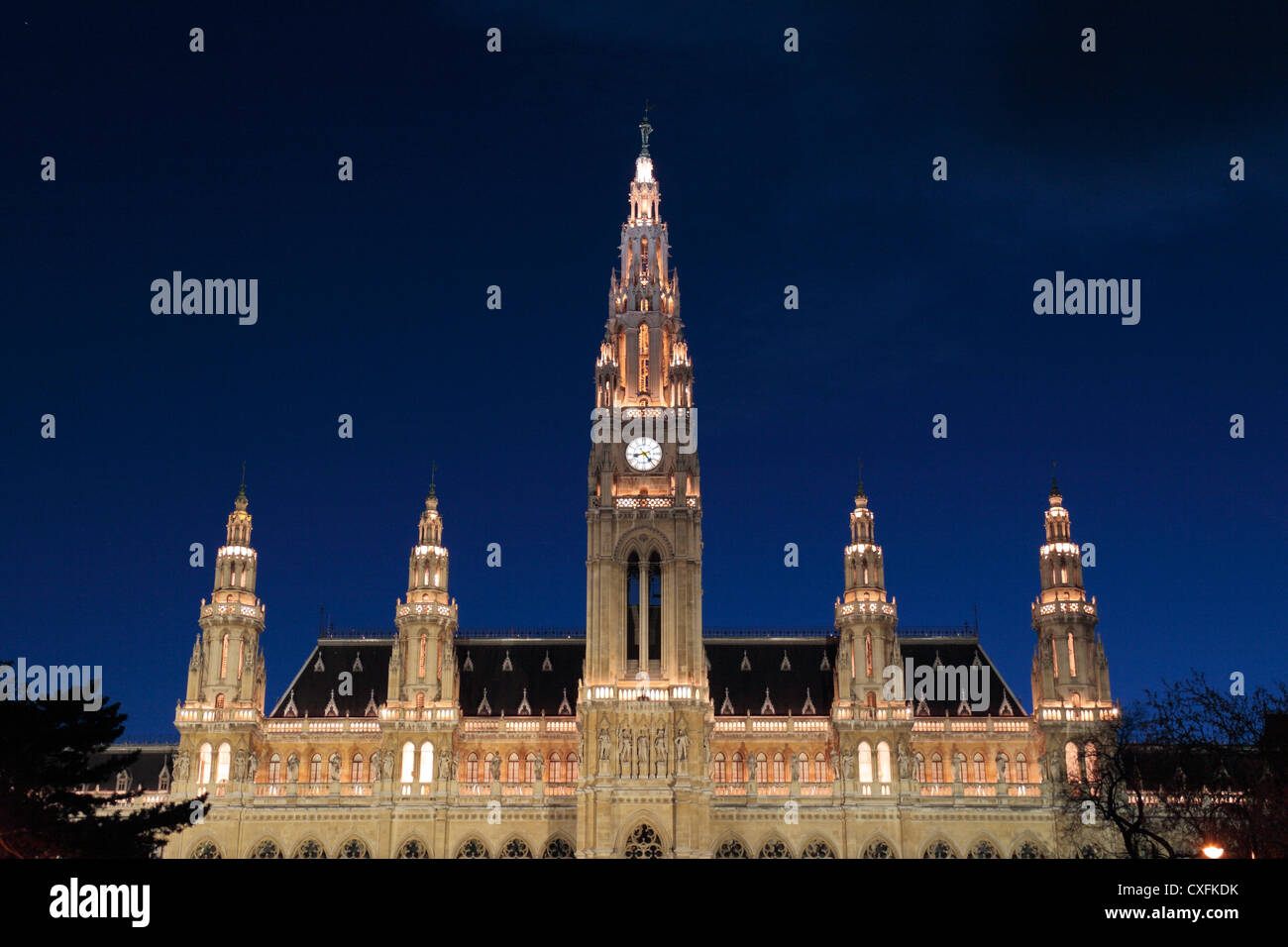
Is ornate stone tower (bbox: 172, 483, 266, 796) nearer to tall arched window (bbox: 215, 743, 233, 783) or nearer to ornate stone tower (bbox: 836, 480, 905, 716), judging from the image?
tall arched window (bbox: 215, 743, 233, 783)

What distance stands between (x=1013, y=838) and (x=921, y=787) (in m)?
6.51

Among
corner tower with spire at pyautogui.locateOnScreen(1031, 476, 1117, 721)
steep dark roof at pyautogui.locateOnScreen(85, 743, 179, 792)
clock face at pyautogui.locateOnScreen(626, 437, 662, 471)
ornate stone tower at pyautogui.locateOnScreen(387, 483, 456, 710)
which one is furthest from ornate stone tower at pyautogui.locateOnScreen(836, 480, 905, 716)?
steep dark roof at pyautogui.locateOnScreen(85, 743, 179, 792)

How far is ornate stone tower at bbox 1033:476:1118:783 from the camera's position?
93562 mm

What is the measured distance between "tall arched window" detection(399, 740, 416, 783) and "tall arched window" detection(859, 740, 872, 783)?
29.4m

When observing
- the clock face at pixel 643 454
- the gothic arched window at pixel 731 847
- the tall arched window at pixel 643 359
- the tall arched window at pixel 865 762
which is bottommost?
the gothic arched window at pixel 731 847

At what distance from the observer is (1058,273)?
73.5m

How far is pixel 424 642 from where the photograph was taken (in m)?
97.0

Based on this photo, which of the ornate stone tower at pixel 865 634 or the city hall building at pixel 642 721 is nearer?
the city hall building at pixel 642 721

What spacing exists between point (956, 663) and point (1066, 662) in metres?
10.2

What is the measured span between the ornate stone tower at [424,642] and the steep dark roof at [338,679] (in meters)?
5.39

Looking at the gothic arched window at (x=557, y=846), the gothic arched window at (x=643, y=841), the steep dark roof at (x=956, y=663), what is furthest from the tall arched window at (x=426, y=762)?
the steep dark roof at (x=956, y=663)

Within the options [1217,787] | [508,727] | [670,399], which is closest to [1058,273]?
[1217,787]

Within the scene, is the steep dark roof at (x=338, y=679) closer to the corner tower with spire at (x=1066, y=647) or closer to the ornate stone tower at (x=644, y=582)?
the ornate stone tower at (x=644, y=582)

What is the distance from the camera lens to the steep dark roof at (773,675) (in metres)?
100
